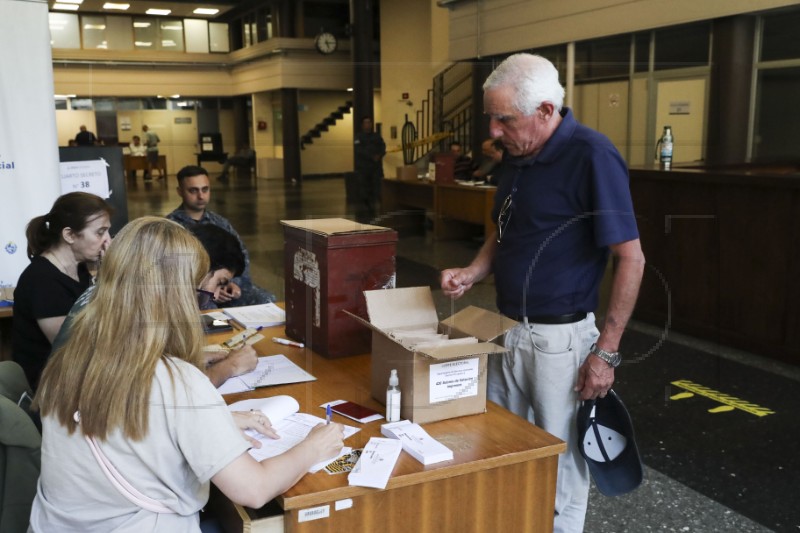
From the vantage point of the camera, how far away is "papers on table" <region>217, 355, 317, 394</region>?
1687 mm

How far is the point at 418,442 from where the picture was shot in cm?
136

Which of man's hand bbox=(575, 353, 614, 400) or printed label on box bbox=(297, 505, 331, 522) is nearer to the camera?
printed label on box bbox=(297, 505, 331, 522)

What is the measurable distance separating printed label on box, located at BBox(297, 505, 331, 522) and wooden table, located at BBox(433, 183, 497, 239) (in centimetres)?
476

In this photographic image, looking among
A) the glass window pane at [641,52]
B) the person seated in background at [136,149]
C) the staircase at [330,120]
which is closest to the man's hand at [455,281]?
the person seated in background at [136,149]

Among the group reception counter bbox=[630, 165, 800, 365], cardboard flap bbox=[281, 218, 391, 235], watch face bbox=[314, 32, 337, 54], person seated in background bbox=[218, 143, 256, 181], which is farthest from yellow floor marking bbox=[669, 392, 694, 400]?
watch face bbox=[314, 32, 337, 54]

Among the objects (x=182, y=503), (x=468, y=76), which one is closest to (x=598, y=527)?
(x=182, y=503)

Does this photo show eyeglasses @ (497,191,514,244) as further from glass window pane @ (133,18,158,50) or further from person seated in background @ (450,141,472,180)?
person seated in background @ (450,141,472,180)

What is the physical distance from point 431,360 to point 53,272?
128 cm

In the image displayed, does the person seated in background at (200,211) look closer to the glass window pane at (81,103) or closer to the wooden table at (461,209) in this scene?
the glass window pane at (81,103)

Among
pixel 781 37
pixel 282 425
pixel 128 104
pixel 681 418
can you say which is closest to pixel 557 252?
pixel 282 425

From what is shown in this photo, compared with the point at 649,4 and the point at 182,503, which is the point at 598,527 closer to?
the point at 182,503

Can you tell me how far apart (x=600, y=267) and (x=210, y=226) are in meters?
1.82

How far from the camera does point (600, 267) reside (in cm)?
171

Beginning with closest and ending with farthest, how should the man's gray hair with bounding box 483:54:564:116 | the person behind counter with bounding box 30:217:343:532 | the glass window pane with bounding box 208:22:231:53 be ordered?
1. the person behind counter with bounding box 30:217:343:532
2. the man's gray hair with bounding box 483:54:564:116
3. the glass window pane with bounding box 208:22:231:53
